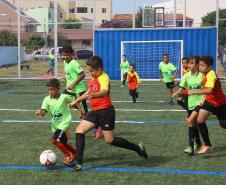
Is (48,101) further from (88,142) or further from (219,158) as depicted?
(219,158)

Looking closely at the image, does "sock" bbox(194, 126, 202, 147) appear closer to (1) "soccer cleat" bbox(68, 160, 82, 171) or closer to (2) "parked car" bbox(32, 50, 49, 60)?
(1) "soccer cleat" bbox(68, 160, 82, 171)

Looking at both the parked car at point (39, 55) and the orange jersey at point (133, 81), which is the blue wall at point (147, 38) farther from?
the parked car at point (39, 55)

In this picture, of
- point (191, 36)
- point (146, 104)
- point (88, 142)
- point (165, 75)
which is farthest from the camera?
point (191, 36)

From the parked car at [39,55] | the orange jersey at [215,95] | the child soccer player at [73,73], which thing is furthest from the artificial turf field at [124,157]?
the parked car at [39,55]

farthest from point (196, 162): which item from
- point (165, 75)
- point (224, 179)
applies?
point (165, 75)

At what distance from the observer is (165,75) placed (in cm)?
1697

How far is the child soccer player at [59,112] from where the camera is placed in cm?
716

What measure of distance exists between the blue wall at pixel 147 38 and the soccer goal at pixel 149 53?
41 cm

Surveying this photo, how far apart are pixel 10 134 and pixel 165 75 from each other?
8381 mm

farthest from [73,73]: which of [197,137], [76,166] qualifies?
[76,166]

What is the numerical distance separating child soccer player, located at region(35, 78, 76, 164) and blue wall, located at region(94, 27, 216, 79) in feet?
73.3

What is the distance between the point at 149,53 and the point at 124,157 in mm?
22618

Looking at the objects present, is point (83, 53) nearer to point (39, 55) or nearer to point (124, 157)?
point (39, 55)

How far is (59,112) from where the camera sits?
7246 mm
